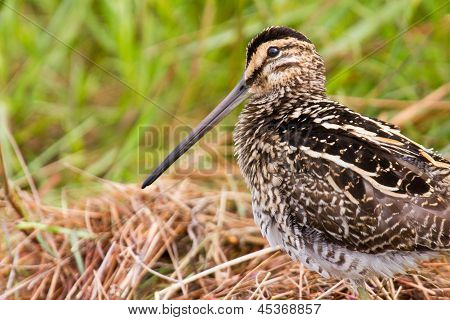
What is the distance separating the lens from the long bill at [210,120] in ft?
14.3

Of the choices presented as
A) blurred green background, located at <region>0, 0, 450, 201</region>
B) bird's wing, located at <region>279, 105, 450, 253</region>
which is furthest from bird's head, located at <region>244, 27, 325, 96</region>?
blurred green background, located at <region>0, 0, 450, 201</region>

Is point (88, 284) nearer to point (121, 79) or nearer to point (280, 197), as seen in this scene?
point (280, 197)

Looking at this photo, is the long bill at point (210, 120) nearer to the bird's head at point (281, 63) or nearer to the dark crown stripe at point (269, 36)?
the bird's head at point (281, 63)

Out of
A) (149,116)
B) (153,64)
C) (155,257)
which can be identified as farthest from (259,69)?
(153,64)

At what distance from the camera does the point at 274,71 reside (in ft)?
14.0

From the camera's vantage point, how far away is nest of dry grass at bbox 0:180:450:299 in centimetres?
411

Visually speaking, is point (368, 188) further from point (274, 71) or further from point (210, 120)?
point (210, 120)

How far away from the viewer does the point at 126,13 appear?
6.07 meters

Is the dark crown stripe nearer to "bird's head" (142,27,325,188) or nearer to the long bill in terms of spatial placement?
"bird's head" (142,27,325,188)

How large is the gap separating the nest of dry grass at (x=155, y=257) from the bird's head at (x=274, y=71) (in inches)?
12.6

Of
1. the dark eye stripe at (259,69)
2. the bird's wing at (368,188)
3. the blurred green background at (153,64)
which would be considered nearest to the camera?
the bird's wing at (368,188)

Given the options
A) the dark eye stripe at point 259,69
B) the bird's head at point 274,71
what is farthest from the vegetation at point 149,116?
the dark eye stripe at point 259,69

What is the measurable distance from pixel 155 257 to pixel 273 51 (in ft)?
3.52

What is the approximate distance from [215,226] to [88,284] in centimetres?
68
